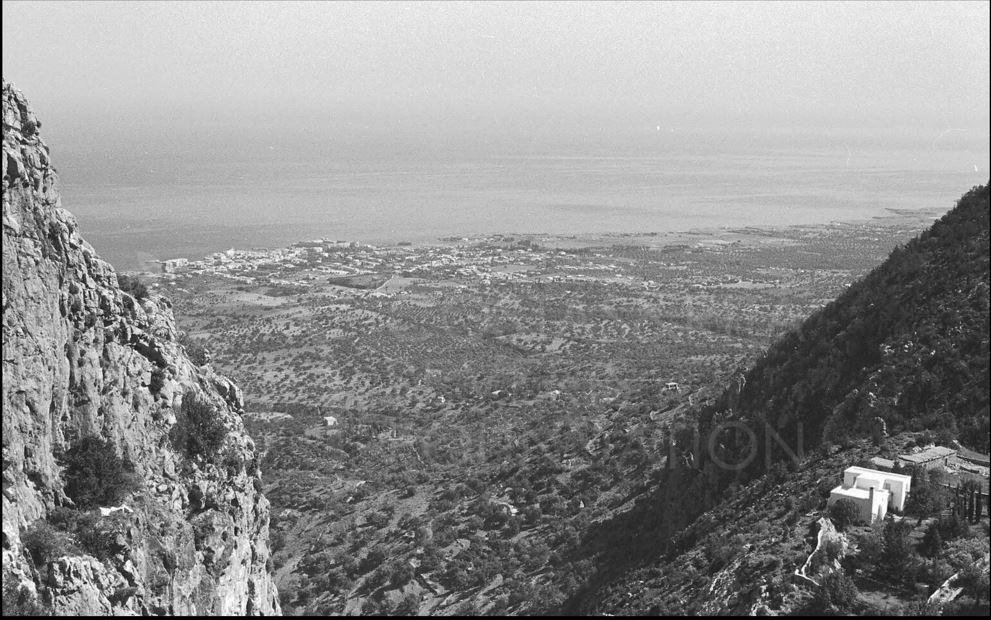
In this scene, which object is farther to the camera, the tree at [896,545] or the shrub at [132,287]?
the shrub at [132,287]

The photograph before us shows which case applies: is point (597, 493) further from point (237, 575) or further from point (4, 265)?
point (4, 265)

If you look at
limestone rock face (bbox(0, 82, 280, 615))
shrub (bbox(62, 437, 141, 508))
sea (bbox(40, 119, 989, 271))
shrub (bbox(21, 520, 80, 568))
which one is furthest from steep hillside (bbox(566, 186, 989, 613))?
sea (bbox(40, 119, 989, 271))

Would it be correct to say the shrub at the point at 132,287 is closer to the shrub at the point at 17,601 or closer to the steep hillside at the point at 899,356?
the shrub at the point at 17,601

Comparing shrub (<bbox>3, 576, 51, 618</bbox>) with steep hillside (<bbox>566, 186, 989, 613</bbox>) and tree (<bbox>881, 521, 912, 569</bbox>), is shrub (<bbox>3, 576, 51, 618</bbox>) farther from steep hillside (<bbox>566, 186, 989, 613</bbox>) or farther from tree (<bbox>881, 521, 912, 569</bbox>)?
tree (<bbox>881, 521, 912, 569</bbox>)

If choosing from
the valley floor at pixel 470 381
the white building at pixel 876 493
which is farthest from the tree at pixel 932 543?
the valley floor at pixel 470 381

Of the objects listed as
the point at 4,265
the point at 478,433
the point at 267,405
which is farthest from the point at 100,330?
the point at 267,405

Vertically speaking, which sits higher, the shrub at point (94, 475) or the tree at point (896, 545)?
the shrub at point (94, 475)

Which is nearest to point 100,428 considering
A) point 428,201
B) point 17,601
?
point 17,601
